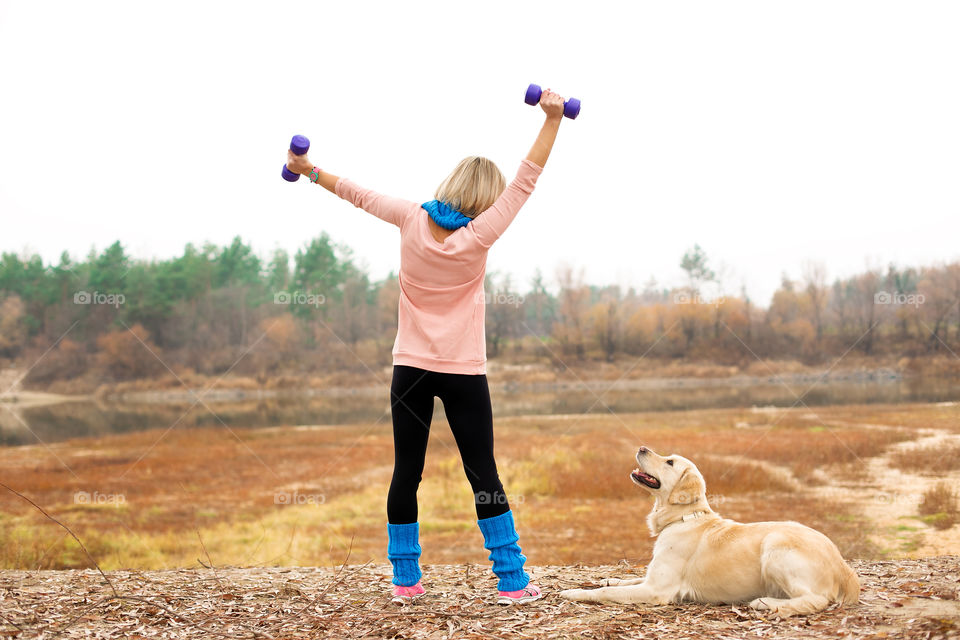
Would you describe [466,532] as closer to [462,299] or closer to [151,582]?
[151,582]

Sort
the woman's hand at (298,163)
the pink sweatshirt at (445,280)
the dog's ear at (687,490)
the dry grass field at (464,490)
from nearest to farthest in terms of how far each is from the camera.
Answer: the pink sweatshirt at (445,280), the woman's hand at (298,163), the dog's ear at (687,490), the dry grass field at (464,490)

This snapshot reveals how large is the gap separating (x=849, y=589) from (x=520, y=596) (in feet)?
5.28

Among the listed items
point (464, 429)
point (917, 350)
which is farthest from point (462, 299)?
point (917, 350)

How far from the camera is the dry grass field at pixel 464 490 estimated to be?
10.5 m

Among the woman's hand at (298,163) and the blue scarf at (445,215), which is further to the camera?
the woman's hand at (298,163)

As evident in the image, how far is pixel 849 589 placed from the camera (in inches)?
137

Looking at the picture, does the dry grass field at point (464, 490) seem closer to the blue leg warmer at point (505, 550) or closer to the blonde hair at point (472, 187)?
the blue leg warmer at point (505, 550)

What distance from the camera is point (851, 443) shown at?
18.1 meters

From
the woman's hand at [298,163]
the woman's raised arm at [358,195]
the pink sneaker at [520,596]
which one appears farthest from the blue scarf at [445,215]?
the pink sneaker at [520,596]

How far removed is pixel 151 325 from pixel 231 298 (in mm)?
5847

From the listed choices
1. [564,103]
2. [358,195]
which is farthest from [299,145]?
[564,103]

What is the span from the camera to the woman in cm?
340

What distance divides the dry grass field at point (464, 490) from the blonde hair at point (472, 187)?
3.35 m

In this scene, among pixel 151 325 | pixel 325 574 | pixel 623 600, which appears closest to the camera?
pixel 623 600
